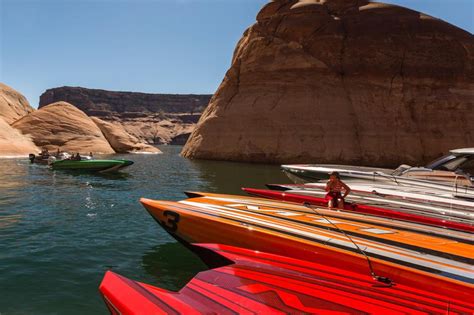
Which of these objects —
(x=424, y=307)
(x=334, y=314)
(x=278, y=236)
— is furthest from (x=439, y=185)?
(x=334, y=314)

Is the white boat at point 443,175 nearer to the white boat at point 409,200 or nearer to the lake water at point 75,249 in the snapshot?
the white boat at point 409,200

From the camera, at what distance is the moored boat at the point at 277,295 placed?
14.8 feet

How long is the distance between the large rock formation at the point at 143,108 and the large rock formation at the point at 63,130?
7544 centimetres

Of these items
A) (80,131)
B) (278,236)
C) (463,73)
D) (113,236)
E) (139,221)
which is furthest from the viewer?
(80,131)

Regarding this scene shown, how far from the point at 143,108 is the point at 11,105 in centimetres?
9358

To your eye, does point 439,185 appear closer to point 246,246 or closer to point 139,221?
point 246,246

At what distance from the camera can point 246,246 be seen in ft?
23.3

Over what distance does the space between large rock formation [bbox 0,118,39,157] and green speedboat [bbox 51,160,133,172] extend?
57.8 ft

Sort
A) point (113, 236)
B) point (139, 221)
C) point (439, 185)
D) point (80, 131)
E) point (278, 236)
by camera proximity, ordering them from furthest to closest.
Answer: point (80, 131) → point (439, 185) → point (139, 221) → point (113, 236) → point (278, 236)

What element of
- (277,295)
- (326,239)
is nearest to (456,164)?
(326,239)

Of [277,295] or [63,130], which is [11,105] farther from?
[277,295]

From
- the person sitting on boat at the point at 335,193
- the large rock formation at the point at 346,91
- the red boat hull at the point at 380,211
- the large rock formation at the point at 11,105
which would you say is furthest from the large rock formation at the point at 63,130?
the person sitting on boat at the point at 335,193

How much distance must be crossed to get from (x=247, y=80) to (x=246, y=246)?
39415mm

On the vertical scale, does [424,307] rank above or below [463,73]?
below
